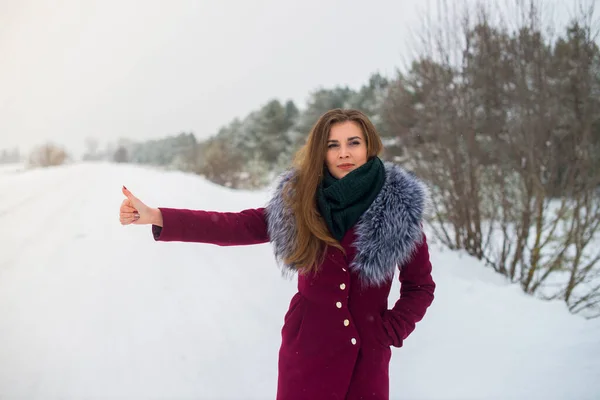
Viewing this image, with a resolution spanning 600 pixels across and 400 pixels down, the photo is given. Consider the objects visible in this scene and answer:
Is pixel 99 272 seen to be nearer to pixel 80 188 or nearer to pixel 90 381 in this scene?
pixel 90 381

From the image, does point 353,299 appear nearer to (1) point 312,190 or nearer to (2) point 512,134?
(1) point 312,190

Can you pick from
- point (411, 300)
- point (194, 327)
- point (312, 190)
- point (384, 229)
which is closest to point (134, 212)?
point (312, 190)

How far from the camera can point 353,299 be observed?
5.14 ft

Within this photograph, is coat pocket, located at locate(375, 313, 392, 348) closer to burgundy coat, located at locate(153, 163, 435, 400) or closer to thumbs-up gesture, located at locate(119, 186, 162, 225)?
burgundy coat, located at locate(153, 163, 435, 400)

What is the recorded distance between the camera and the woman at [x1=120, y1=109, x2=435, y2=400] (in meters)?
1.53

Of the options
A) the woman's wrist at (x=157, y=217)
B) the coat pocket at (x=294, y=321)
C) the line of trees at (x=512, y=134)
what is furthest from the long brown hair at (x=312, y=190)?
the line of trees at (x=512, y=134)

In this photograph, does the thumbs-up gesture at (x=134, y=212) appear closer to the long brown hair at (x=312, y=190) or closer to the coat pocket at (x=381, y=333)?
the long brown hair at (x=312, y=190)

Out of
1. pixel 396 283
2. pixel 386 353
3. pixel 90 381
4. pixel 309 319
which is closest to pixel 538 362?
pixel 396 283

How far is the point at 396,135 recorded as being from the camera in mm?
5473

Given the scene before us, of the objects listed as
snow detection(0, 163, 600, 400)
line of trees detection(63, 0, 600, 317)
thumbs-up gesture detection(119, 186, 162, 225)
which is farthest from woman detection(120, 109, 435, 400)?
line of trees detection(63, 0, 600, 317)

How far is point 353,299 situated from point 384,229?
30 centimetres

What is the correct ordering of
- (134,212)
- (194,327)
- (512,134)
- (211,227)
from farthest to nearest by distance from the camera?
(512,134), (194,327), (211,227), (134,212)

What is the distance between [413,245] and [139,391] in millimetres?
1951

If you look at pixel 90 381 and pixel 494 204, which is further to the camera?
pixel 494 204
